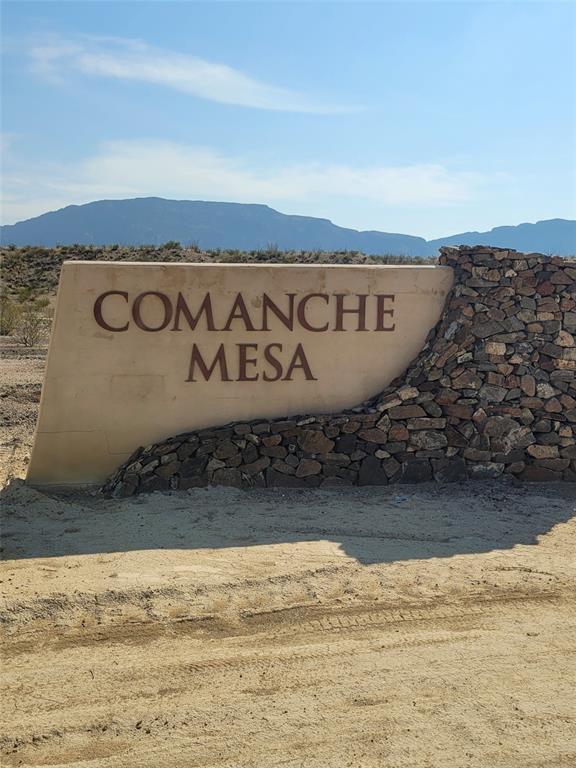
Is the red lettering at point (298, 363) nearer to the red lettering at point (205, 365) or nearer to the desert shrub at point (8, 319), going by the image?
the red lettering at point (205, 365)

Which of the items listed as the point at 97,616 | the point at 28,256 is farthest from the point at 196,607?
the point at 28,256

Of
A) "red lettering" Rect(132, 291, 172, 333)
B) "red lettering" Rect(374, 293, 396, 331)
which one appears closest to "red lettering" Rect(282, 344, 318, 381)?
"red lettering" Rect(374, 293, 396, 331)

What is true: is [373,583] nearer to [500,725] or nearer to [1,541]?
[500,725]

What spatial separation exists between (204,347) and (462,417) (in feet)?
9.31

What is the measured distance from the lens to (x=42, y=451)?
7621 mm

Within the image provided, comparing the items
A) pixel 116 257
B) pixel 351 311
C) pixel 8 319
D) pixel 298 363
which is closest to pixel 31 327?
pixel 8 319

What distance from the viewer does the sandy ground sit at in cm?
373

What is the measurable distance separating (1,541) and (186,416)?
90.2 inches

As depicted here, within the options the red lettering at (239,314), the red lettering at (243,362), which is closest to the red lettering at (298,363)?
the red lettering at (243,362)

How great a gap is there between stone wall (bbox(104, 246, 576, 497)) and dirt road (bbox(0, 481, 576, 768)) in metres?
0.56

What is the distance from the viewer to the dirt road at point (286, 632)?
3.73m

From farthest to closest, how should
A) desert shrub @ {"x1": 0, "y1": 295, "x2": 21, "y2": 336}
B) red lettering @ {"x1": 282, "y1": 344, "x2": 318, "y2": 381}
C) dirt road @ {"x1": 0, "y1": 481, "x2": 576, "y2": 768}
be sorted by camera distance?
desert shrub @ {"x1": 0, "y1": 295, "x2": 21, "y2": 336} → red lettering @ {"x1": 282, "y1": 344, "x2": 318, "y2": 381} → dirt road @ {"x1": 0, "y1": 481, "x2": 576, "y2": 768}

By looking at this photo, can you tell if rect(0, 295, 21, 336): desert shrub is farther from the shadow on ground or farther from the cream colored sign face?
the shadow on ground

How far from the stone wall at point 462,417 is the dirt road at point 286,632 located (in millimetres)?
559
